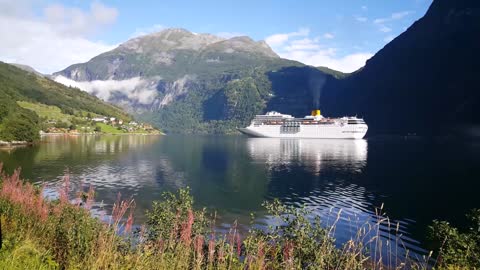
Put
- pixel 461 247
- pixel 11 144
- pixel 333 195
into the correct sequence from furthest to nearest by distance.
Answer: pixel 11 144, pixel 333 195, pixel 461 247

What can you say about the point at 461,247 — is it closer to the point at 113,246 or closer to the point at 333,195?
the point at 113,246

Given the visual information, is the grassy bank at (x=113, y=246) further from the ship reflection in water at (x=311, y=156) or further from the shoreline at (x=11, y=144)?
the shoreline at (x=11, y=144)

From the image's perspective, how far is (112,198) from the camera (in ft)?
144

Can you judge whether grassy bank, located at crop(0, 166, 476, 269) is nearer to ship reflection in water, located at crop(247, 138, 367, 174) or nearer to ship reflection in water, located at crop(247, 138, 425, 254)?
ship reflection in water, located at crop(247, 138, 425, 254)

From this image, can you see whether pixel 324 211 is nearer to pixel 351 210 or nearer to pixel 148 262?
pixel 351 210

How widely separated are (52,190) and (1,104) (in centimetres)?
9902

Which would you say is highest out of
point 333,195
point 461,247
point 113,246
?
point 113,246

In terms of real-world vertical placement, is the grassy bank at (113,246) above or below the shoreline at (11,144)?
above

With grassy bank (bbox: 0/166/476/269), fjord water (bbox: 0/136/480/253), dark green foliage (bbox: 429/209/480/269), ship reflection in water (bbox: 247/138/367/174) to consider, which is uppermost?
grassy bank (bbox: 0/166/476/269)

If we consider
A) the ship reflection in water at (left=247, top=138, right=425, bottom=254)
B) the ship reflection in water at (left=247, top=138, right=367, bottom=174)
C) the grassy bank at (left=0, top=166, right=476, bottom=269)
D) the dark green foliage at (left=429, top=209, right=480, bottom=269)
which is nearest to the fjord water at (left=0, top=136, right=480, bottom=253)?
the ship reflection in water at (left=247, top=138, right=425, bottom=254)

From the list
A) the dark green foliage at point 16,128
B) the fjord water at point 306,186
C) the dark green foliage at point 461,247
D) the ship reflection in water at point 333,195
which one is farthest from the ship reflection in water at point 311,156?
the dark green foliage at point 16,128

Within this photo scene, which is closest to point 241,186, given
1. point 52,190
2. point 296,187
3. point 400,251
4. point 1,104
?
point 296,187

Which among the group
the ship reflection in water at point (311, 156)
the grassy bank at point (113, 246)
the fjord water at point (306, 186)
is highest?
the grassy bank at point (113, 246)

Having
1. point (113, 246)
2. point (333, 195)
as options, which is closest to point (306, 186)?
point (333, 195)
